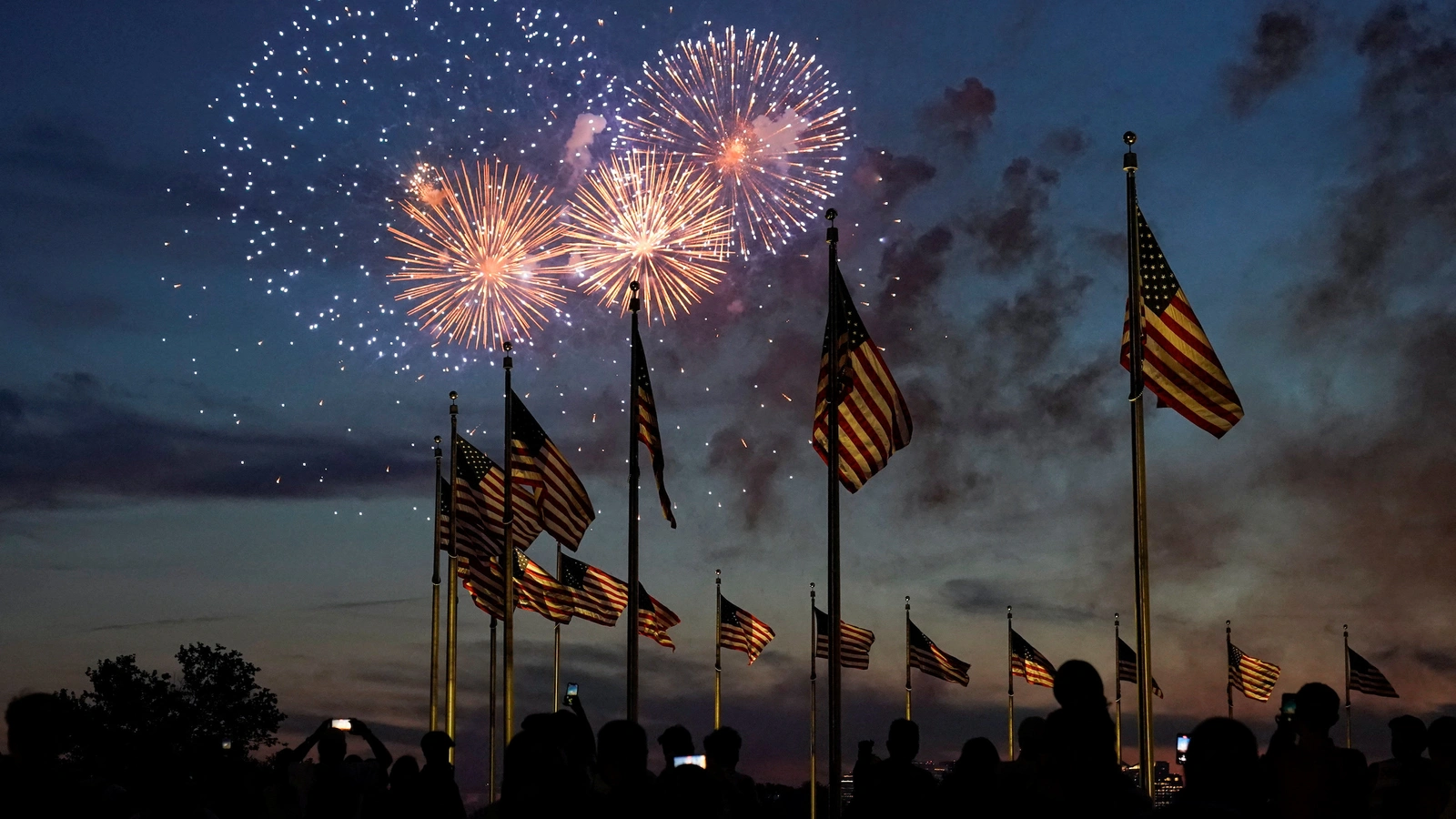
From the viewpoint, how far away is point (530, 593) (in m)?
39.9

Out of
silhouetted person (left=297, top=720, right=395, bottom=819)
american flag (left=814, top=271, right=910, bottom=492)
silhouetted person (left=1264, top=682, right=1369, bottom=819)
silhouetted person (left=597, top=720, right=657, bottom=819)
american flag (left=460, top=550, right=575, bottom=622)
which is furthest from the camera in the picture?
american flag (left=460, top=550, right=575, bottom=622)

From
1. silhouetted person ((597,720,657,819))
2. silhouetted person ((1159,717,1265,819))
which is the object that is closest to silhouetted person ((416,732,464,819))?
silhouetted person ((597,720,657,819))

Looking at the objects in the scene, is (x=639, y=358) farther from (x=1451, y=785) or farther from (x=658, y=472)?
(x=1451, y=785)

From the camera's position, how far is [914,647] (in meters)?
50.8

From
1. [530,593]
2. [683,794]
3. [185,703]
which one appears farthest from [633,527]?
[185,703]

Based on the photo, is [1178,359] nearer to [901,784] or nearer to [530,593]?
[901,784]

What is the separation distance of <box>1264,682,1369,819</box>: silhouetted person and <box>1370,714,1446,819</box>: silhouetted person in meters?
2.02

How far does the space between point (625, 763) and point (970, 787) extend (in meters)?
3.32

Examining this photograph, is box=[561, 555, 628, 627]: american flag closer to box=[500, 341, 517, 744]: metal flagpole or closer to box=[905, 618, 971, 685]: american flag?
box=[500, 341, 517, 744]: metal flagpole

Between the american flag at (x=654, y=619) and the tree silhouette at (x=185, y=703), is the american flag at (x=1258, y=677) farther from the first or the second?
the tree silhouette at (x=185, y=703)

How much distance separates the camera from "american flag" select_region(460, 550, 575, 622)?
38.2 m

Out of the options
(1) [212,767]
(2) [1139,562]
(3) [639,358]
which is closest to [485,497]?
(3) [639,358]

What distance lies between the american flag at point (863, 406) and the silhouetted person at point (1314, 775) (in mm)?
14537

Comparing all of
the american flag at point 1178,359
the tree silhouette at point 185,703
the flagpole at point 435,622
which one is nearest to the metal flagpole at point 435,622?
the flagpole at point 435,622
